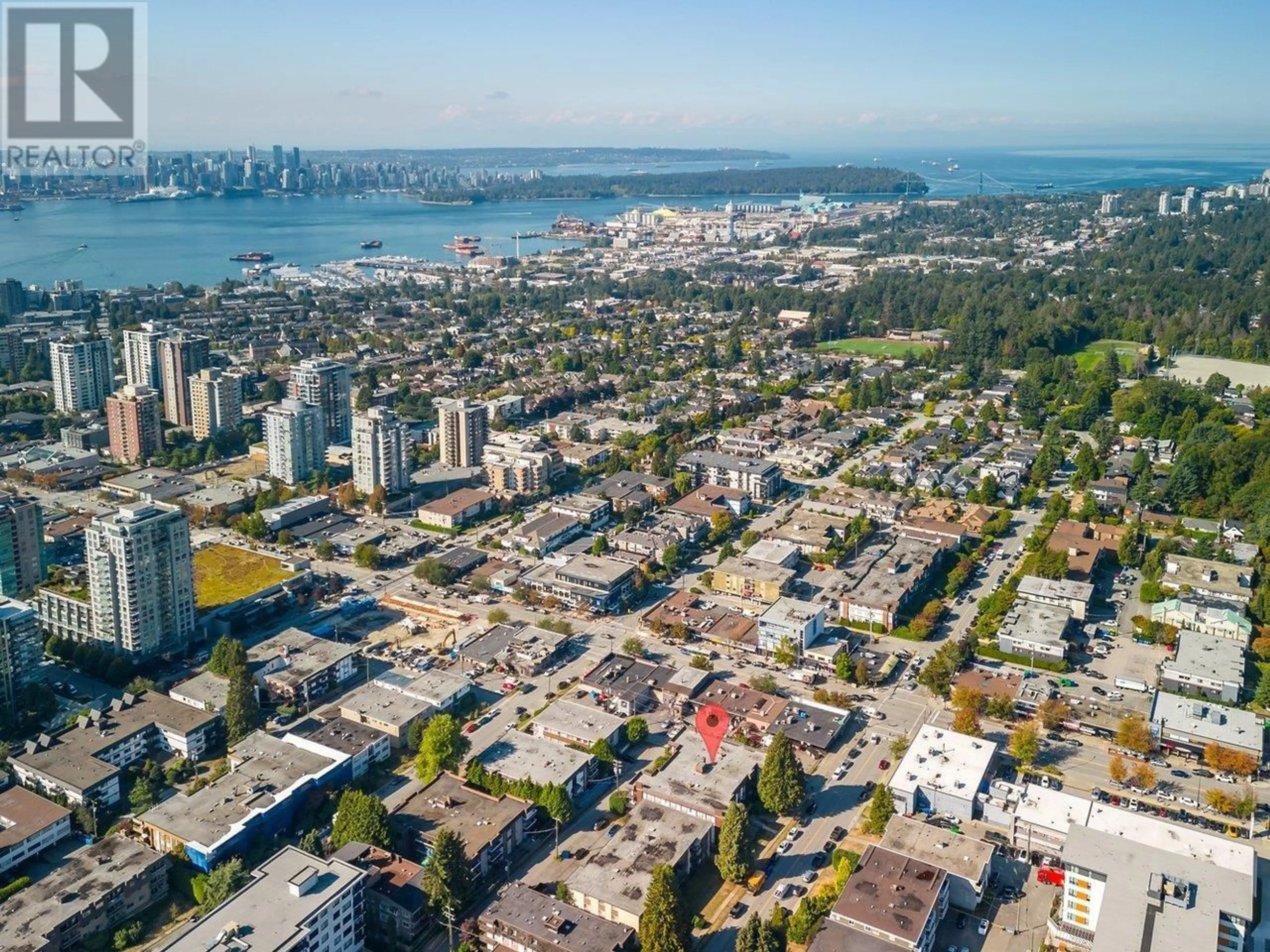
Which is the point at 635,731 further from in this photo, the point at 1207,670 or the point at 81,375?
the point at 81,375

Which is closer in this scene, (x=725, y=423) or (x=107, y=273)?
(x=725, y=423)

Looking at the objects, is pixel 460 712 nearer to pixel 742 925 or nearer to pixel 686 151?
pixel 742 925

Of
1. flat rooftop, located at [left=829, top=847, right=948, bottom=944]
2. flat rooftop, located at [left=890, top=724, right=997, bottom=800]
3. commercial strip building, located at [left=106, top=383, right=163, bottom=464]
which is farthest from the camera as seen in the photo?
commercial strip building, located at [left=106, top=383, right=163, bottom=464]

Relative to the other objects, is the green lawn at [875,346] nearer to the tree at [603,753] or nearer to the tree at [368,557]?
the tree at [368,557]

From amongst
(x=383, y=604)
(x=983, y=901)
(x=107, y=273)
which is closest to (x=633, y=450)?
(x=383, y=604)

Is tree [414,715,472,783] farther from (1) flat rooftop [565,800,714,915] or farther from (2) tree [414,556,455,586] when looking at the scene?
(2) tree [414,556,455,586]

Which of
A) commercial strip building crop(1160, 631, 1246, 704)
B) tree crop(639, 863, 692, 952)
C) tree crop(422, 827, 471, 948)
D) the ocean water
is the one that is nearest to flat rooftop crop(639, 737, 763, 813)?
tree crop(639, 863, 692, 952)

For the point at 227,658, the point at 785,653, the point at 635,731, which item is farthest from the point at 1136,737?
the point at 227,658
